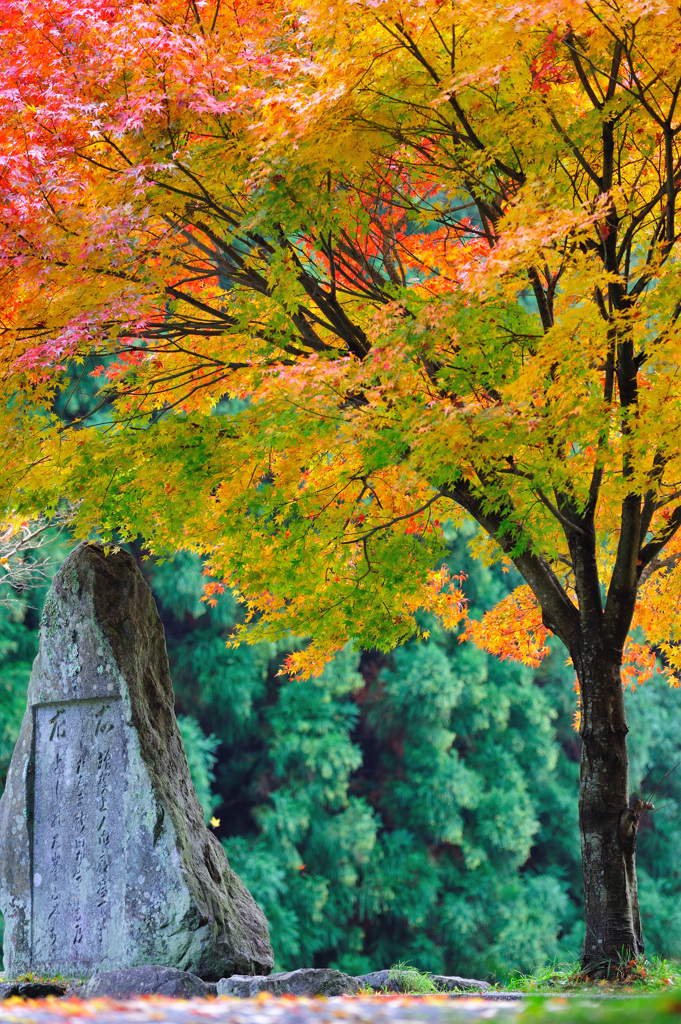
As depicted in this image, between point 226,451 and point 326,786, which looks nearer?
point 226,451

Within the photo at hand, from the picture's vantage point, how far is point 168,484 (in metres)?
5.49

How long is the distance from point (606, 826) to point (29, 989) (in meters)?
3.30

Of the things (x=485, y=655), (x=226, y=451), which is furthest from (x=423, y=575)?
(x=485, y=655)

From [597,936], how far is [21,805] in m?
3.56

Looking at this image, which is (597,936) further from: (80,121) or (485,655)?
(485,655)

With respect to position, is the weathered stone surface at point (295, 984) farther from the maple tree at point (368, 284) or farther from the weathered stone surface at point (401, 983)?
the maple tree at point (368, 284)

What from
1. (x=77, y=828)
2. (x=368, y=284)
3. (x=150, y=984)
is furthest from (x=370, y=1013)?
(x=368, y=284)

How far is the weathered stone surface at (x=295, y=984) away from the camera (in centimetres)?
436

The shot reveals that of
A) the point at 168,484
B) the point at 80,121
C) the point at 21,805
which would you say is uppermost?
the point at 80,121

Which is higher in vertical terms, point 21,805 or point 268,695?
point 268,695

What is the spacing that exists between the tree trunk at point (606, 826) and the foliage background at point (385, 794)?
7.16m

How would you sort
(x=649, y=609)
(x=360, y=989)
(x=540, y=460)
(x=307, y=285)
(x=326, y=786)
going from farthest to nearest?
1. (x=326, y=786)
2. (x=649, y=609)
3. (x=307, y=285)
4. (x=360, y=989)
5. (x=540, y=460)

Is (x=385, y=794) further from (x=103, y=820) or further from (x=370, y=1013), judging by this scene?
(x=370, y=1013)

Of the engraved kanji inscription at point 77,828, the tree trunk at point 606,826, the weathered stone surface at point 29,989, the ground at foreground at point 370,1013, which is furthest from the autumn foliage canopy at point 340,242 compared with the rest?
the weathered stone surface at point 29,989
